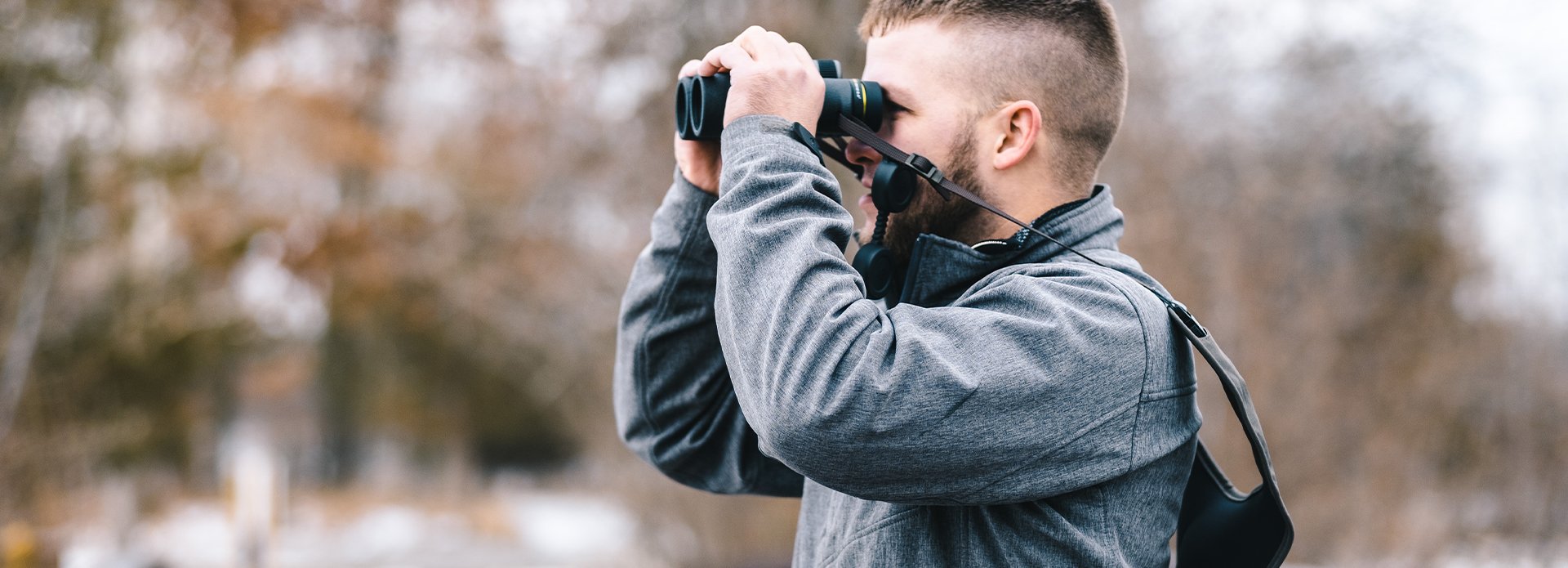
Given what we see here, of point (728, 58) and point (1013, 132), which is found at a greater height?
point (728, 58)

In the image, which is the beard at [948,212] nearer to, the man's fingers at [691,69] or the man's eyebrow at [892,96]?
the man's eyebrow at [892,96]

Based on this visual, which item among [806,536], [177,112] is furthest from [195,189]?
[806,536]

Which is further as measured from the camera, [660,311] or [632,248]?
[632,248]

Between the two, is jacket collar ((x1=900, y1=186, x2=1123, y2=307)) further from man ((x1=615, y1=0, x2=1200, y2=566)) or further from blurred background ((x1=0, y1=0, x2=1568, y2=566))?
blurred background ((x1=0, y1=0, x2=1568, y2=566))

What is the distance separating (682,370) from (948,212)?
1.57 ft

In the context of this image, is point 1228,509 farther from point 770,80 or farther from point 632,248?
point 632,248

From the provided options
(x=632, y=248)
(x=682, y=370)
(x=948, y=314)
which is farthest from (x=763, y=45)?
(x=632, y=248)

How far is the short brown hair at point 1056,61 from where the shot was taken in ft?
4.80

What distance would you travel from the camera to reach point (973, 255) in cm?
144

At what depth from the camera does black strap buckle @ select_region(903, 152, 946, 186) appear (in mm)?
1428

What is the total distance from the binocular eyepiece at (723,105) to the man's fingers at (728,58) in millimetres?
32

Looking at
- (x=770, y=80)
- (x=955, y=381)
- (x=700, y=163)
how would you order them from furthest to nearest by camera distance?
(x=700, y=163) → (x=770, y=80) → (x=955, y=381)

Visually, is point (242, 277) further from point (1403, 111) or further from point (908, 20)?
point (908, 20)

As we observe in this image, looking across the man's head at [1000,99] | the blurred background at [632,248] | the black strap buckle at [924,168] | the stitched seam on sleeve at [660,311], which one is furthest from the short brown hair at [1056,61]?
the blurred background at [632,248]
